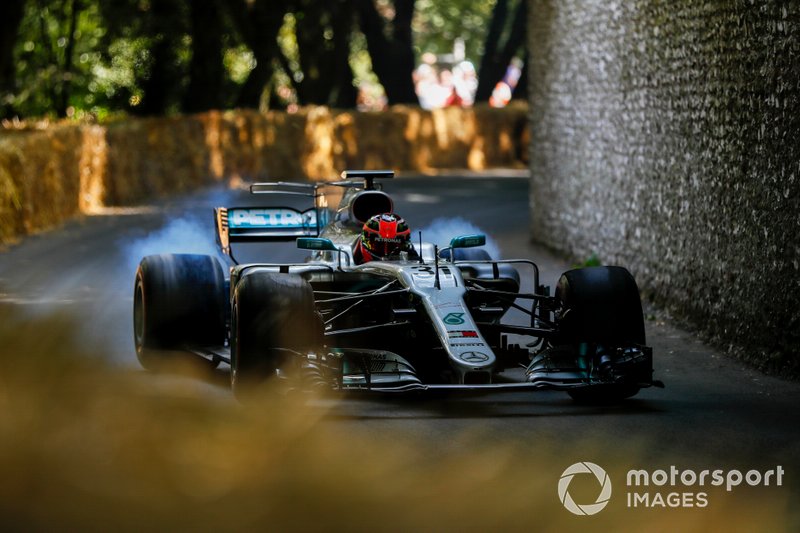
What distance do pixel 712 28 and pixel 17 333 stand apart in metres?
6.72

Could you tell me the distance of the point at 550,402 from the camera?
32.1ft

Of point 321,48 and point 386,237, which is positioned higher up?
point 321,48

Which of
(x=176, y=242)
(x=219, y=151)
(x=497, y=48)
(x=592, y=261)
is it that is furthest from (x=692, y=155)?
(x=497, y=48)

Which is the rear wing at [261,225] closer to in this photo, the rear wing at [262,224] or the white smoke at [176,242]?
the rear wing at [262,224]

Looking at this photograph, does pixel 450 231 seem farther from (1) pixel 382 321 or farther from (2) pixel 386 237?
(1) pixel 382 321

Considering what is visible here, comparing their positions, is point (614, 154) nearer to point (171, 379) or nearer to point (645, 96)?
point (645, 96)

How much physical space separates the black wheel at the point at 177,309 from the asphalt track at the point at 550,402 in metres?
0.27

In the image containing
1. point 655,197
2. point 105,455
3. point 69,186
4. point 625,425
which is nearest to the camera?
point 105,455

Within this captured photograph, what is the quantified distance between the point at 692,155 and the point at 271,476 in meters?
7.19

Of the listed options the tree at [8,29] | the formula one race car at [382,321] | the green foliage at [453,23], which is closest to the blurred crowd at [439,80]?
the green foliage at [453,23]

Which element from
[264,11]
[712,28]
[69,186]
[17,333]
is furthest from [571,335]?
[264,11]

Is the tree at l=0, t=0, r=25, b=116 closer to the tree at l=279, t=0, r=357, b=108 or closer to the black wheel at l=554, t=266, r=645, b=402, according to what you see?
the tree at l=279, t=0, r=357, b=108

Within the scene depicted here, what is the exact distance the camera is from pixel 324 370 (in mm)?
9188

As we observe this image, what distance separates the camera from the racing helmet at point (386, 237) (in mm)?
10906
